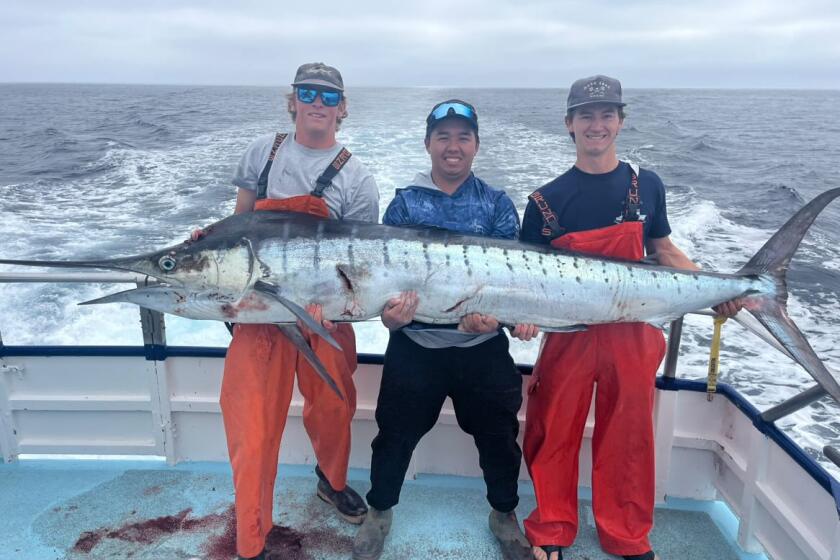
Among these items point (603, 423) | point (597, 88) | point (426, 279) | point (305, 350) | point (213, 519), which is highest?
point (597, 88)

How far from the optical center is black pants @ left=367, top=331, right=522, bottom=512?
245 cm

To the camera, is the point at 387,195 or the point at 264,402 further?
the point at 387,195

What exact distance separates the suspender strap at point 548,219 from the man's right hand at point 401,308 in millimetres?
644

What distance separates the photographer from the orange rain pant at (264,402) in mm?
2371

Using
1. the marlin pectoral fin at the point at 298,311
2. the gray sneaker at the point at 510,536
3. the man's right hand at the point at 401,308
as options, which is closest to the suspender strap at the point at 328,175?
the marlin pectoral fin at the point at 298,311

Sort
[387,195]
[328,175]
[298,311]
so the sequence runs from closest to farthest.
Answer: [298,311], [328,175], [387,195]

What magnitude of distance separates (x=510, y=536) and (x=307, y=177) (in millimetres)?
1750

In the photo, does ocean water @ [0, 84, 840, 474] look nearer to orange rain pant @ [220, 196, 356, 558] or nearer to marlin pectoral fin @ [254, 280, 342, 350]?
orange rain pant @ [220, 196, 356, 558]

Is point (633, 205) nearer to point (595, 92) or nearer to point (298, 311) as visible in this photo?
point (595, 92)

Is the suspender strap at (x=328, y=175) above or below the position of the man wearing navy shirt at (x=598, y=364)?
above

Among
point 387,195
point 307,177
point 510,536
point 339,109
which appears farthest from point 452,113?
point 387,195

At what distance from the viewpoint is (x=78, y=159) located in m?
16.9

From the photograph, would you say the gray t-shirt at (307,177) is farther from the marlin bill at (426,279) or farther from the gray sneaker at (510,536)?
the gray sneaker at (510,536)

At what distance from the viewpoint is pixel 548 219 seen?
8.32 ft
